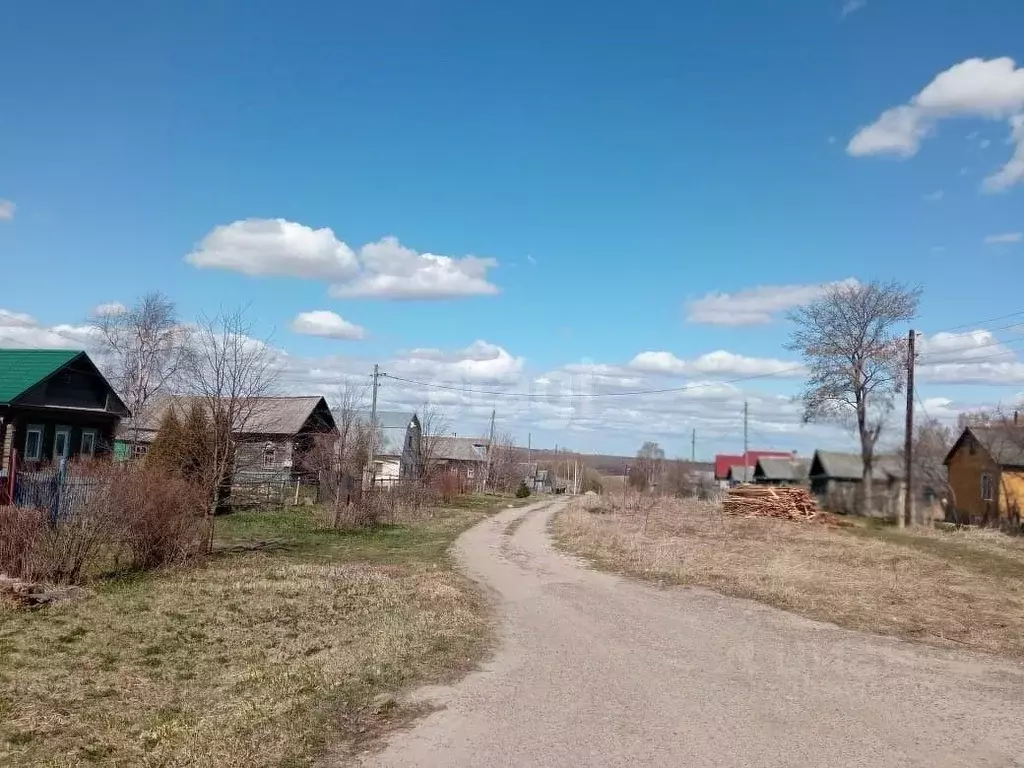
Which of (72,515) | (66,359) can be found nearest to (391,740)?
(72,515)

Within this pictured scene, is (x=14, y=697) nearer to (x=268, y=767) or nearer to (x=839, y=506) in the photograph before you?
(x=268, y=767)

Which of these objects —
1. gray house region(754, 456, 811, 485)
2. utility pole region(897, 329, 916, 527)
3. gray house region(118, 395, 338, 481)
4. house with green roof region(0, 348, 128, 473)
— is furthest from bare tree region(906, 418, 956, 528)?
house with green roof region(0, 348, 128, 473)

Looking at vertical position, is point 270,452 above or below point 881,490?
above

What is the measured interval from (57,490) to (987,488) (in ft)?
134

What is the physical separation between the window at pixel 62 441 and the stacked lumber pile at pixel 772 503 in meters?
30.0

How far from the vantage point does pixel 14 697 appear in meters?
6.71

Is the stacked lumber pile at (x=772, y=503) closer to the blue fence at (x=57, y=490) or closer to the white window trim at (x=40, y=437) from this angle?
the white window trim at (x=40, y=437)

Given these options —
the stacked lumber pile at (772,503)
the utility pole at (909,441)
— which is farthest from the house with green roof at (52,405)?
the utility pole at (909,441)

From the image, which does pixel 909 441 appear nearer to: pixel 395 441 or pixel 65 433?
pixel 65 433

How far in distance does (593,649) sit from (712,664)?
1.42 metres

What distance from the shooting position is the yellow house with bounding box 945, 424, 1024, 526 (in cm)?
3772

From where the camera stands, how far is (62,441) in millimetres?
32094

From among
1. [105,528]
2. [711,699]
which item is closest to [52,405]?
[105,528]

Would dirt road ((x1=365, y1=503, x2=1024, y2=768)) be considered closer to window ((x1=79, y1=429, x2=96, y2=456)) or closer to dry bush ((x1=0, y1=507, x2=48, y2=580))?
dry bush ((x1=0, y1=507, x2=48, y2=580))
